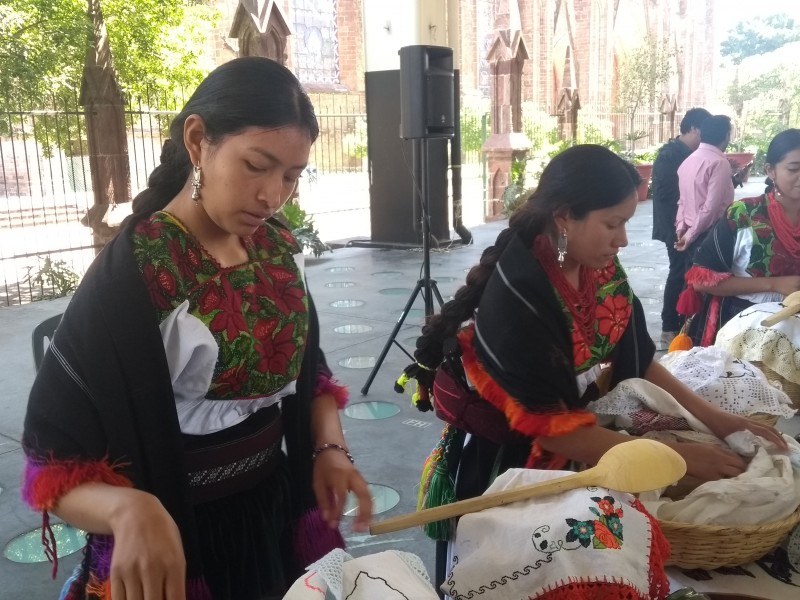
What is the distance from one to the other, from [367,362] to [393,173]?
5317mm

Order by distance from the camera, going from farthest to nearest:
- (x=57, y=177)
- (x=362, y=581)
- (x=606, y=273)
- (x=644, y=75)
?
1. (x=644, y=75)
2. (x=57, y=177)
3. (x=606, y=273)
4. (x=362, y=581)

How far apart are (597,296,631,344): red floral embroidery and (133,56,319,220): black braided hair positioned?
0.88 metres

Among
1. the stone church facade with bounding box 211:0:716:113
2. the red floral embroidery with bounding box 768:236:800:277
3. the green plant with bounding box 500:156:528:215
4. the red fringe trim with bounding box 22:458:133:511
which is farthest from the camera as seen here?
the stone church facade with bounding box 211:0:716:113

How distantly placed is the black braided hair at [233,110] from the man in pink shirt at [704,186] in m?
4.00

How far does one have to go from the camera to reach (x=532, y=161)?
13484 mm

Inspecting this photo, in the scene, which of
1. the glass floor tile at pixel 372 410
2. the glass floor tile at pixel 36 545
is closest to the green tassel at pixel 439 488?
the glass floor tile at pixel 36 545

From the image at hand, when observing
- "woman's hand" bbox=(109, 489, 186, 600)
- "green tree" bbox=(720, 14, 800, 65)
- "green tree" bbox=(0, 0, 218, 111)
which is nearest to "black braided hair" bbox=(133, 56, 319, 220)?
"woman's hand" bbox=(109, 489, 186, 600)

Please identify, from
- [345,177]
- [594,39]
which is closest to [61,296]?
[345,177]

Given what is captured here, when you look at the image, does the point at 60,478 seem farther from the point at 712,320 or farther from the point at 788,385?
the point at 712,320

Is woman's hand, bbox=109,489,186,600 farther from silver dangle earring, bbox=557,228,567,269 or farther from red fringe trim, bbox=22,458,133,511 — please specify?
silver dangle earring, bbox=557,228,567,269

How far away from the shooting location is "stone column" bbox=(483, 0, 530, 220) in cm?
1262

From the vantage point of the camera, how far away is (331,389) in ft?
5.03

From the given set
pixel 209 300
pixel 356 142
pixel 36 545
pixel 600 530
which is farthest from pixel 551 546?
pixel 356 142

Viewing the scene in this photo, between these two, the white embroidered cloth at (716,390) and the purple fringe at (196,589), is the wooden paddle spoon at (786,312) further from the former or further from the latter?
the purple fringe at (196,589)
